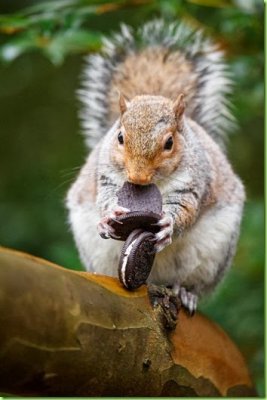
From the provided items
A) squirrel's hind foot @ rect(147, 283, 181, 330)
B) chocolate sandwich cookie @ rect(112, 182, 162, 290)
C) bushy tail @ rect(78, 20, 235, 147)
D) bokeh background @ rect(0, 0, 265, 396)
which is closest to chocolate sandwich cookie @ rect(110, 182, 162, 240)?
chocolate sandwich cookie @ rect(112, 182, 162, 290)

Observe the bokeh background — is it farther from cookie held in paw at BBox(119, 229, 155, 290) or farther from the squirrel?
cookie held in paw at BBox(119, 229, 155, 290)

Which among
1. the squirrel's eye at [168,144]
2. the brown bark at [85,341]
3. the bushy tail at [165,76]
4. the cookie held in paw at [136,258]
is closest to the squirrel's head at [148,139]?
the squirrel's eye at [168,144]

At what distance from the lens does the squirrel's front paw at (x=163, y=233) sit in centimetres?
156

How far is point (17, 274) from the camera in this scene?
110 cm

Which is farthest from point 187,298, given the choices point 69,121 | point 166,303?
point 69,121

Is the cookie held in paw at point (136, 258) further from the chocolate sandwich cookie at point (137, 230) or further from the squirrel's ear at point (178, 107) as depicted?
the squirrel's ear at point (178, 107)

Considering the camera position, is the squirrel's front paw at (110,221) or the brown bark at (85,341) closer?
the brown bark at (85,341)

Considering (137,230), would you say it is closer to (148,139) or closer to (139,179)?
(139,179)

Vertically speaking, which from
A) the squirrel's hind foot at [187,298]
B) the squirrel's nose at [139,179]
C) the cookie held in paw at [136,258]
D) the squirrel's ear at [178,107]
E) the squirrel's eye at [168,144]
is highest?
the squirrel's ear at [178,107]

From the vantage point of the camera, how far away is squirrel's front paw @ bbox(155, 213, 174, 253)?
1561 millimetres

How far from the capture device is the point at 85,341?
124cm

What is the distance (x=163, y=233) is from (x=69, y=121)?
206cm

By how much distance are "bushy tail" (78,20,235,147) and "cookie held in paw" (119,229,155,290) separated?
0.72 meters

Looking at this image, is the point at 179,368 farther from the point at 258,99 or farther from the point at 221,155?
the point at 258,99
